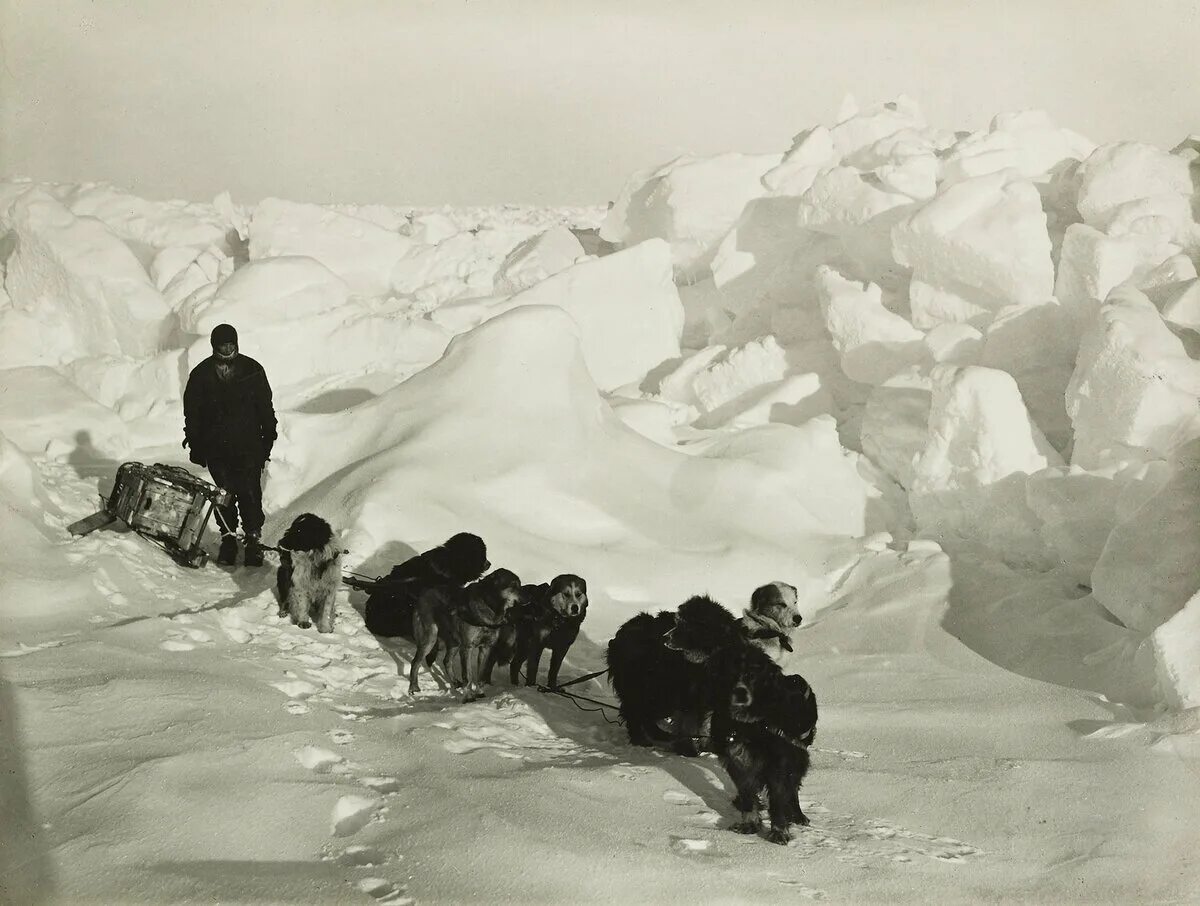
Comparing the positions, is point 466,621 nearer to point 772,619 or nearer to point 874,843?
point 772,619

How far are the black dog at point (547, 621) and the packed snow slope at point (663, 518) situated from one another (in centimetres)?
20

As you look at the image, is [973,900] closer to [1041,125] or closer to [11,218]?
[1041,125]

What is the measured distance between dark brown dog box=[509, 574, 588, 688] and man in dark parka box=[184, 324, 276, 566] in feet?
7.65

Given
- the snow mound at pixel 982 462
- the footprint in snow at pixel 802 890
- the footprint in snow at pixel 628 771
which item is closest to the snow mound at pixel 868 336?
the snow mound at pixel 982 462

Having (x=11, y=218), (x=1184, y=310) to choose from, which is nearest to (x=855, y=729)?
(x=1184, y=310)

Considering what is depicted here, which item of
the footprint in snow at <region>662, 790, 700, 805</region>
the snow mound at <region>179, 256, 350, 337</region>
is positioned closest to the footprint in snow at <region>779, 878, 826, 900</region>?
the footprint in snow at <region>662, 790, 700, 805</region>

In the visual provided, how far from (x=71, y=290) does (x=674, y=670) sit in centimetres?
1319

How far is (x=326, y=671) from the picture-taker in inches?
205

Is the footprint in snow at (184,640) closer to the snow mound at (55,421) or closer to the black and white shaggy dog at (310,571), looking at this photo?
the black and white shaggy dog at (310,571)

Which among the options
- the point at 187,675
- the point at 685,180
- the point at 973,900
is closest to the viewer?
the point at 973,900

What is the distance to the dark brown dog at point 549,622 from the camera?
536cm

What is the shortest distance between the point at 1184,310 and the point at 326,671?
8.29 meters

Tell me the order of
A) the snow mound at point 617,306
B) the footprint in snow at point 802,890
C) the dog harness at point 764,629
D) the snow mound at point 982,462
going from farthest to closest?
the snow mound at point 617,306 → the snow mound at point 982,462 → the dog harness at point 764,629 → the footprint in snow at point 802,890

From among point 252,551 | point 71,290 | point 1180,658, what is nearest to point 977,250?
point 1180,658
